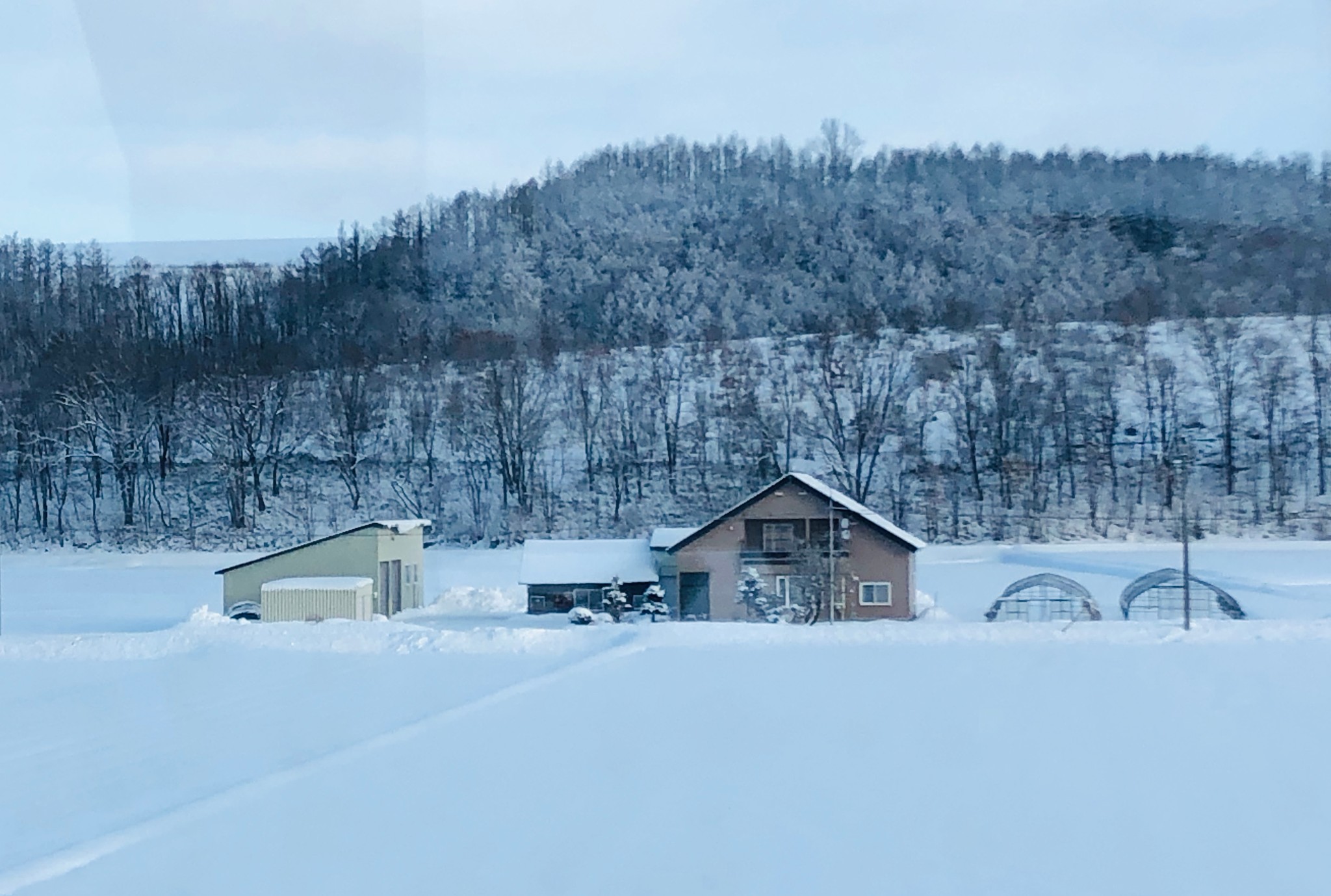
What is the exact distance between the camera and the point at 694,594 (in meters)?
11.8

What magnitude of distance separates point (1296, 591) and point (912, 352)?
1178cm

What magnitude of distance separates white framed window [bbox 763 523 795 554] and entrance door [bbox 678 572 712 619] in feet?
2.34

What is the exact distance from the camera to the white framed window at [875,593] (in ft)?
38.0

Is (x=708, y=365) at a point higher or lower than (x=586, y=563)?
higher

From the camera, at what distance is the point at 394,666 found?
7996 mm

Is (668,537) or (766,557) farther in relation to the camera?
(668,537)

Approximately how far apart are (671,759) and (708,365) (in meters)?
19.5

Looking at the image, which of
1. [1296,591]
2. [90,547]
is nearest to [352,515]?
[90,547]

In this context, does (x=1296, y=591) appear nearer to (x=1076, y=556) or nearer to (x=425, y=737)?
(x=1076, y=556)

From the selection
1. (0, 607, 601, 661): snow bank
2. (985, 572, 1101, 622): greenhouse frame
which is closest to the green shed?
(0, 607, 601, 661): snow bank

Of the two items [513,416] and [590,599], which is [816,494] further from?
[513,416]

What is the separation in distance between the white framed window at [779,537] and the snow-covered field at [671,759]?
223 cm

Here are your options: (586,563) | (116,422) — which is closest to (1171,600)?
(586,563)

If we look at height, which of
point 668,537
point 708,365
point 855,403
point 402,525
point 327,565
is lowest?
point 327,565
